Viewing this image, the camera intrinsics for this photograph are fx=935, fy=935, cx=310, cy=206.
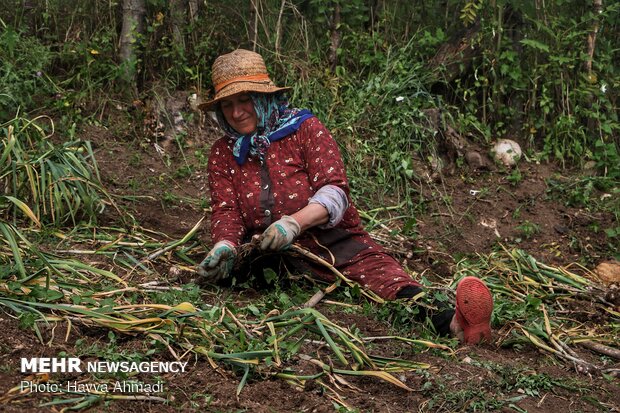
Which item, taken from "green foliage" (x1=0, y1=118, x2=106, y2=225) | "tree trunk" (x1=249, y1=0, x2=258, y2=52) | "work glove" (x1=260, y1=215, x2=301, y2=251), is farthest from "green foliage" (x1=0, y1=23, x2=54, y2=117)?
"work glove" (x1=260, y1=215, x2=301, y2=251)

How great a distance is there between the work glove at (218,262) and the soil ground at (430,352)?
134 millimetres

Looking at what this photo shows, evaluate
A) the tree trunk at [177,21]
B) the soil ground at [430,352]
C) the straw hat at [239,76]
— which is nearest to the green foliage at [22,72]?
the soil ground at [430,352]

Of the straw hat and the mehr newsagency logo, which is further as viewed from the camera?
the straw hat

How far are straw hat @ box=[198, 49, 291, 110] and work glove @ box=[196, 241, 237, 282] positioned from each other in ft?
2.04

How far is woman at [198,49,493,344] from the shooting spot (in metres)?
3.86

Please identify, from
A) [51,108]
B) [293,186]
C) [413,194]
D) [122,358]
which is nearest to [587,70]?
[413,194]

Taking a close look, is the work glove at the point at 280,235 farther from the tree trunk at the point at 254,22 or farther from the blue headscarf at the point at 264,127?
the tree trunk at the point at 254,22

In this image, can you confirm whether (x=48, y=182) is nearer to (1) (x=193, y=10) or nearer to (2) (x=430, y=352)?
(1) (x=193, y=10)

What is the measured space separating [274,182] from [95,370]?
1.38 metres

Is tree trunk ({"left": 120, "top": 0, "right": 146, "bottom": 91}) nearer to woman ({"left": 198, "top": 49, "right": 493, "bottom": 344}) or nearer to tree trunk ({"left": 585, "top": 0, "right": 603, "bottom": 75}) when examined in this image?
woman ({"left": 198, "top": 49, "right": 493, "bottom": 344})

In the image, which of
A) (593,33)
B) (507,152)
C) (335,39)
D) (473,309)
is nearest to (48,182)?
(473,309)

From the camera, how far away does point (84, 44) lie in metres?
5.71

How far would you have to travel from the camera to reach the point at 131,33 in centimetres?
568

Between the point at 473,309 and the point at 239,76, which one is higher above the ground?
the point at 239,76
